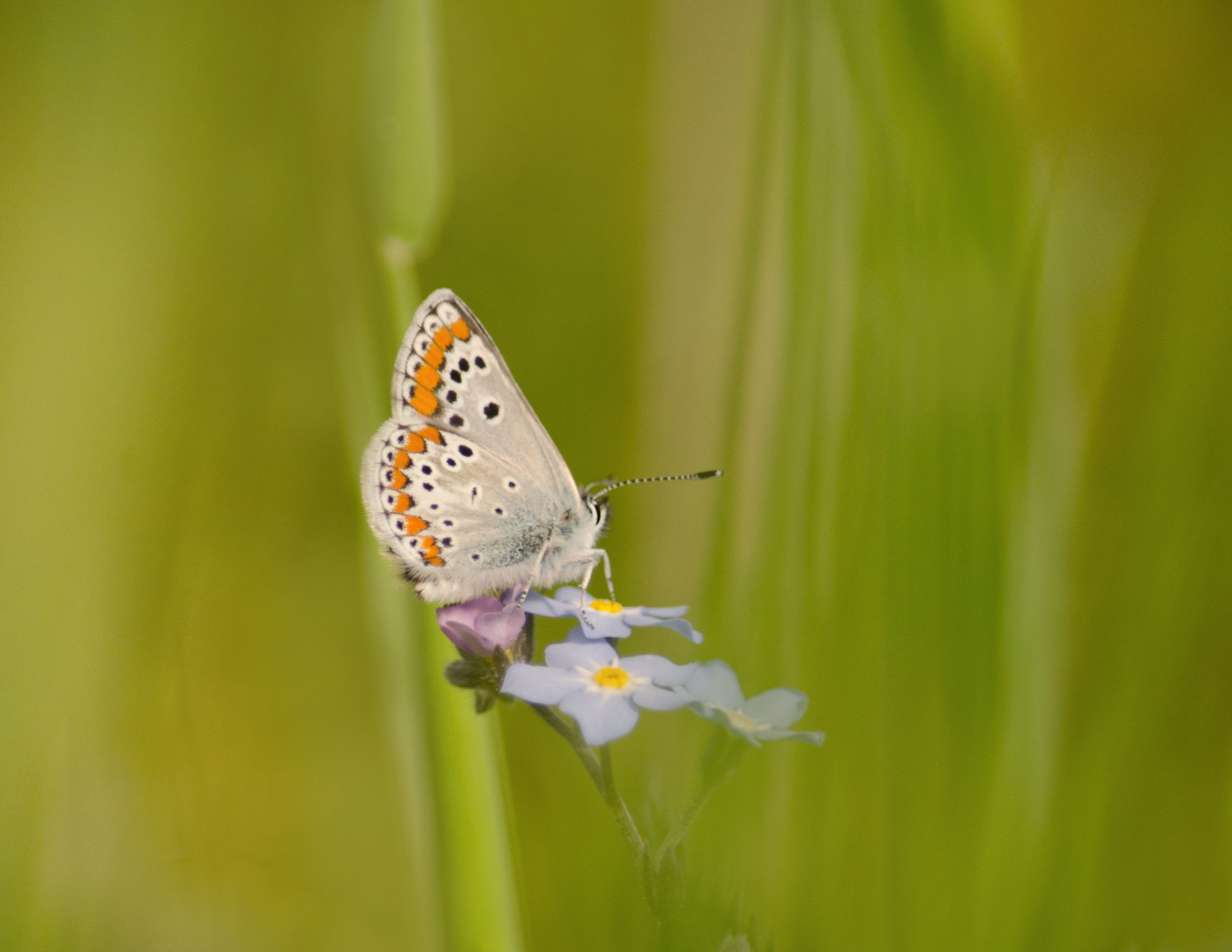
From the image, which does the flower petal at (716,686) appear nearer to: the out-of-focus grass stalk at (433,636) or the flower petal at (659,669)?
the flower petal at (659,669)

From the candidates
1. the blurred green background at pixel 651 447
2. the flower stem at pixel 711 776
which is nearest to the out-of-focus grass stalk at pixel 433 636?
the blurred green background at pixel 651 447

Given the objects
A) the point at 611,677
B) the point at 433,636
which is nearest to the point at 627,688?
the point at 611,677

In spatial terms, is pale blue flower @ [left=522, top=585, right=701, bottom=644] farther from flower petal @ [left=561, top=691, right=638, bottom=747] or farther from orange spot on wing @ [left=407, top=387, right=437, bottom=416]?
orange spot on wing @ [left=407, top=387, right=437, bottom=416]

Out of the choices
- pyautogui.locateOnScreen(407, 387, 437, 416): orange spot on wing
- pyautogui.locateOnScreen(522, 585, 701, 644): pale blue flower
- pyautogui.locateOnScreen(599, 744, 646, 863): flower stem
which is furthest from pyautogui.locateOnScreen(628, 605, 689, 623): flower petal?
pyautogui.locateOnScreen(407, 387, 437, 416): orange spot on wing

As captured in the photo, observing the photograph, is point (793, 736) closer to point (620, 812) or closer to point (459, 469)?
point (620, 812)

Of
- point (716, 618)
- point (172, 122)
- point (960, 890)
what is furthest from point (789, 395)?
point (172, 122)

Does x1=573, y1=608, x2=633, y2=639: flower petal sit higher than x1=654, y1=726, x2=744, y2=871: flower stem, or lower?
higher

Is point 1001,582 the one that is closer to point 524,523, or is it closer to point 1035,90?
point 524,523

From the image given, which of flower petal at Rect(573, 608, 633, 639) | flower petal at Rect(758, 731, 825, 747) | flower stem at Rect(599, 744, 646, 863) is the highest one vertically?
flower petal at Rect(573, 608, 633, 639)
